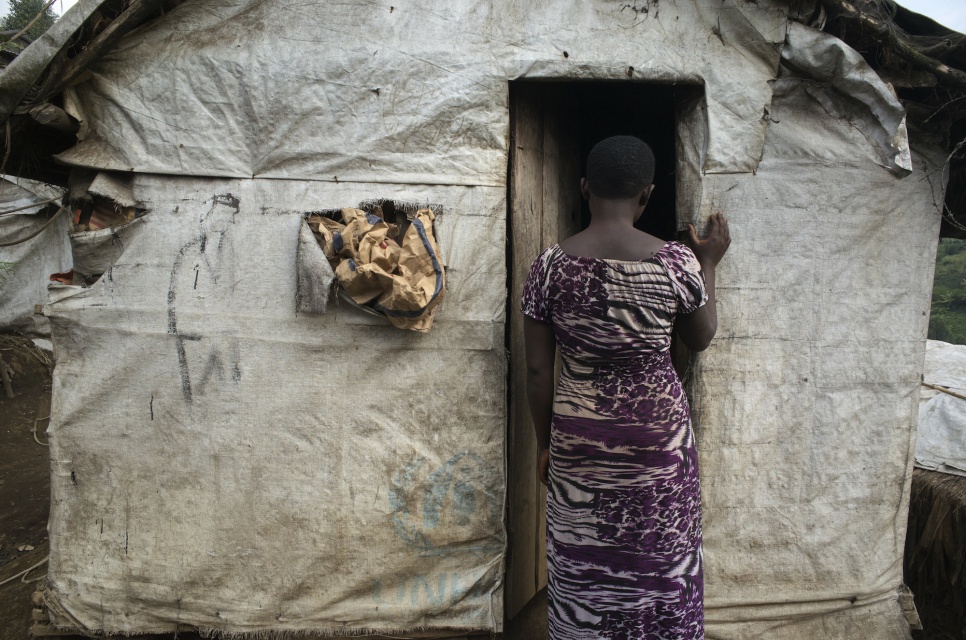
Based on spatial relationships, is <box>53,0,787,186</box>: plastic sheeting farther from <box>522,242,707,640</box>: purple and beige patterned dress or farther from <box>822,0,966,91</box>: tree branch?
<box>522,242,707,640</box>: purple and beige patterned dress

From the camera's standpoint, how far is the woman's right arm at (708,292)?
163cm

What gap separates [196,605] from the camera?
2127 millimetres

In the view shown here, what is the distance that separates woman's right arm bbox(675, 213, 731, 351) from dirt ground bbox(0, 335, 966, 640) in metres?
1.61

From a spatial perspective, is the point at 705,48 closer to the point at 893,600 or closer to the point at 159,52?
the point at 159,52

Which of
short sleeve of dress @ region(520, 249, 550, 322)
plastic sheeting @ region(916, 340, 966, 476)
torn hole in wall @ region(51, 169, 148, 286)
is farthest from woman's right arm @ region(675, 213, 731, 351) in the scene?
plastic sheeting @ region(916, 340, 966, 476)

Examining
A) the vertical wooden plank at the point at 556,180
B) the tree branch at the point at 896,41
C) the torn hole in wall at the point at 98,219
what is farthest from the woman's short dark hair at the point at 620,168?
the torn hole in wall at the point at 98,219

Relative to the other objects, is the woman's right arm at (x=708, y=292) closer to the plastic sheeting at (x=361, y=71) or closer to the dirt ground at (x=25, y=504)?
the plastic sheeting at (x=361, y=71)

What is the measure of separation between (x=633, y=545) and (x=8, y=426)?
23.2 ft

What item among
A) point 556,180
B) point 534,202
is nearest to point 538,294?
point 534,202

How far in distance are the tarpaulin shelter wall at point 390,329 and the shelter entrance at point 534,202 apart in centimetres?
12

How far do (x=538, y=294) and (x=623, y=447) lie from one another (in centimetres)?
51

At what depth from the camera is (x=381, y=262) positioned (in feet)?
6.27

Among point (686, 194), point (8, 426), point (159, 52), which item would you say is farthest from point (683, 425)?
point (8, 426)

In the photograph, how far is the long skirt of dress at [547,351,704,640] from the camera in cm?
159
